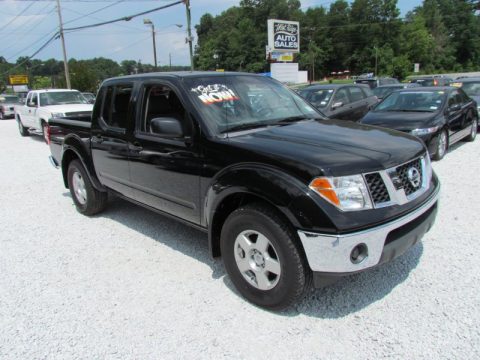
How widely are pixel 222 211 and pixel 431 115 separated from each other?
21.3 feet

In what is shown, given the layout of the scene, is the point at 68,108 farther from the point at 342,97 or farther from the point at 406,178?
the point at 406,178

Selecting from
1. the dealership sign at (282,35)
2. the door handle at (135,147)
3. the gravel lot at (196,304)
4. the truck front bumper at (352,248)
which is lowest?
the gravel lot at (196,304)

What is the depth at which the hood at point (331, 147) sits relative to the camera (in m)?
2.67

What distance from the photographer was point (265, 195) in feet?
9.06

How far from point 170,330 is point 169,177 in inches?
55.0

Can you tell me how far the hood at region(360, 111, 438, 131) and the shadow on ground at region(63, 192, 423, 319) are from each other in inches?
173

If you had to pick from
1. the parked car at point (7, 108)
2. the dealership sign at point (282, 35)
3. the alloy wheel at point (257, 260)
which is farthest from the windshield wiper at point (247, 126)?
the dealership sign at point (282, 35)

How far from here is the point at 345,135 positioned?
3.32 metres

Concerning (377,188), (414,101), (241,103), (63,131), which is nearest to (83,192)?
(63,131)

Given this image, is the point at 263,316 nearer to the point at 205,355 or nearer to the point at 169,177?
the point at 205,355

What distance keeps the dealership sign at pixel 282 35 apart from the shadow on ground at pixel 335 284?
1507 inches

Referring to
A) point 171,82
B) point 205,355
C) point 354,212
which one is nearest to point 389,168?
point 354,212

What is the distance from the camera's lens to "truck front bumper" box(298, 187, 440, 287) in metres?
2.54

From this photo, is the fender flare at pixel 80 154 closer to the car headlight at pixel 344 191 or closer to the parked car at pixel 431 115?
the car headlight at pixel 344 191
